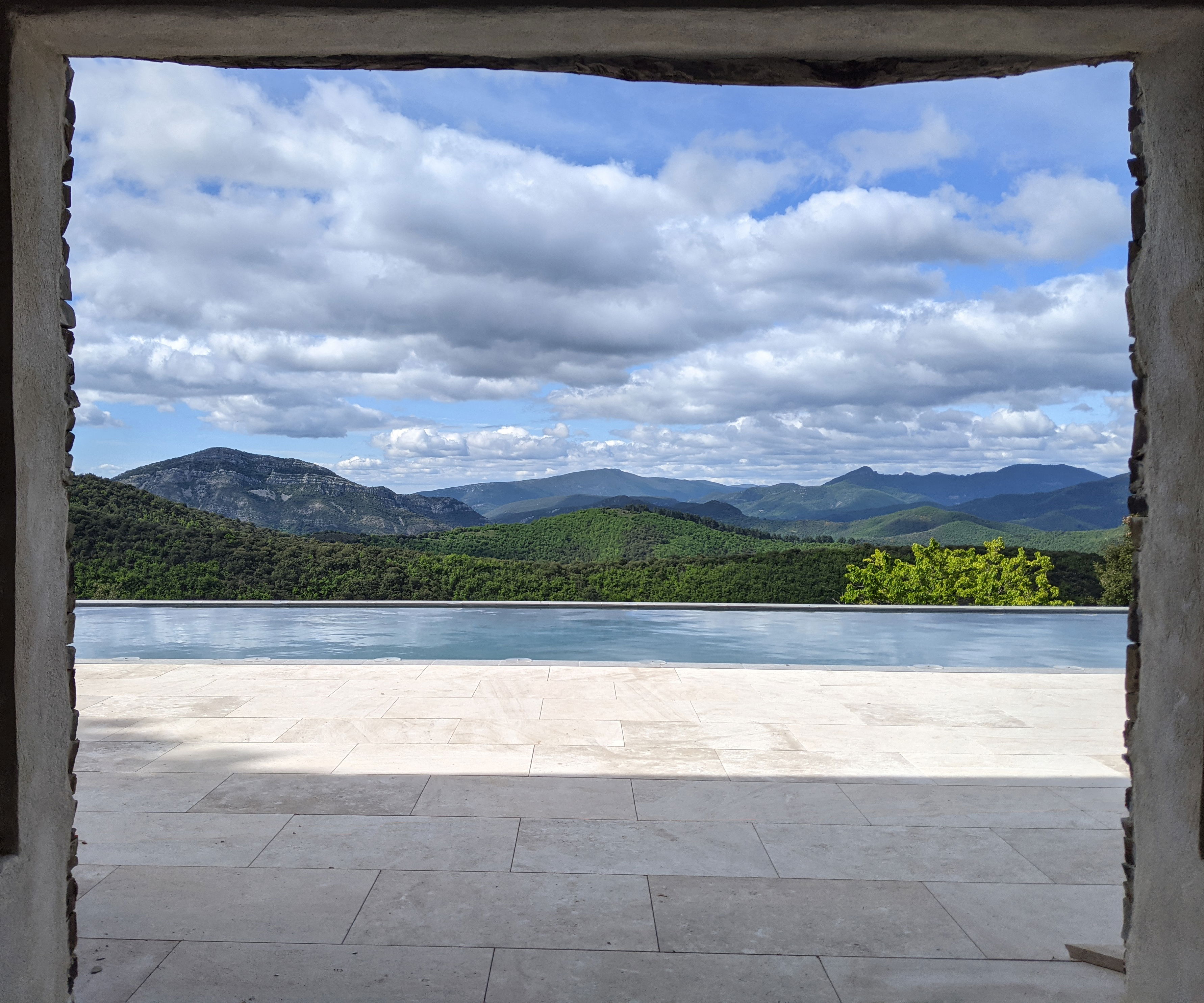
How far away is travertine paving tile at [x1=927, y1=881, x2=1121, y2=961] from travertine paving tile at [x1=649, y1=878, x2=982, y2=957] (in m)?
0.04

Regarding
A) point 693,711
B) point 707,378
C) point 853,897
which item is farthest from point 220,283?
point 853,897

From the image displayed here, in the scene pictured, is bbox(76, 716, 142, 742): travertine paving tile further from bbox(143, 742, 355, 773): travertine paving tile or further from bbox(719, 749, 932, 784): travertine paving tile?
bbox(719, 749, 932, 784): travertine paving tile

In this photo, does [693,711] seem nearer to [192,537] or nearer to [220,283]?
[192,537]

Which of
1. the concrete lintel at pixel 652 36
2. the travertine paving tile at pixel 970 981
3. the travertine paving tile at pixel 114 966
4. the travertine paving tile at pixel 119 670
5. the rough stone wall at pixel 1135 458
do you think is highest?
the concrete lintel at pixel 652 36

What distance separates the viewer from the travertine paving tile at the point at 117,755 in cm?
377

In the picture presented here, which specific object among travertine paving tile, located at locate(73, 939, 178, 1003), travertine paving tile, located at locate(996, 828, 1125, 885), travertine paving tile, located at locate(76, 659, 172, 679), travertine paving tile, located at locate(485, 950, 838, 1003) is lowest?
travertine paving tile, located at locate(996, 828, 1125, 885)

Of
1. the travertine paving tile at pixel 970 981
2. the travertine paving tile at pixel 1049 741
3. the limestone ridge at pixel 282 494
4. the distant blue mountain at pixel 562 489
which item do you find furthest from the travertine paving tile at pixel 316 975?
the distant blue mountain at pixel 562 489

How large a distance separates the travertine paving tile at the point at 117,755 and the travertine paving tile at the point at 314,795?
22.7 inches

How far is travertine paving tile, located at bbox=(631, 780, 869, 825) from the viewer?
3199 millimetres

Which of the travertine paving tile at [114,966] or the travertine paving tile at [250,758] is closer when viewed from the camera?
the travertine paving tile at [114,966]

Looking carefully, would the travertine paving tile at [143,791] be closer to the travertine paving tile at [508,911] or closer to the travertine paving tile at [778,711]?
the travertine paving tile at [508,911]

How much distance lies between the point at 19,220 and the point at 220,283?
118ft

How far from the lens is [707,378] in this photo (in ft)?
101

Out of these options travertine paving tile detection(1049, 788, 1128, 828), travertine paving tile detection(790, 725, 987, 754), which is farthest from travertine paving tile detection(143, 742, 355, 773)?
travertine paving tile detection(1049, 788, 1128, 828)
